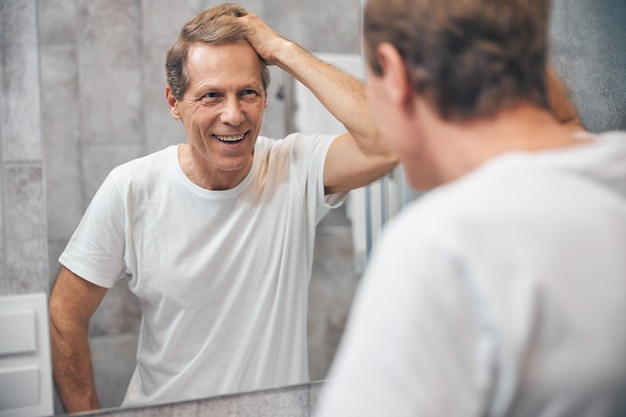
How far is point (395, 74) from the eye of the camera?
65cm

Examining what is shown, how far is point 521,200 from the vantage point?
0.54m

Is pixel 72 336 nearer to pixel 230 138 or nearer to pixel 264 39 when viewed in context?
pixel 230 138

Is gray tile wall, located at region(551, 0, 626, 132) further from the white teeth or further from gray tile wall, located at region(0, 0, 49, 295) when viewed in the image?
gray tile wall, located at region(0, 0, 49, 295)

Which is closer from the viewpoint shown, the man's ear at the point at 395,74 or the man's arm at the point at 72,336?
the man's ear at the point at 395,74

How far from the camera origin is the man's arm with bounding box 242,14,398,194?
1.21m

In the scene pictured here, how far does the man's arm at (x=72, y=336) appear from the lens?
112 cm

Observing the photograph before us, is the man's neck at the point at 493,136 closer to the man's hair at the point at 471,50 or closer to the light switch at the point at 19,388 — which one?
the man's hair at the point at 471,50

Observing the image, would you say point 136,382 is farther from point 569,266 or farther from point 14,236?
point 569,266

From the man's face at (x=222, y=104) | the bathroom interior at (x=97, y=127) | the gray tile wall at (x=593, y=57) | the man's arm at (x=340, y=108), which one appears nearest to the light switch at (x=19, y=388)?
the bathroom interior at (x=97, y=127)

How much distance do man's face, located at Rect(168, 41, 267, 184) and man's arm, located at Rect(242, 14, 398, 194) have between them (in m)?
0.04

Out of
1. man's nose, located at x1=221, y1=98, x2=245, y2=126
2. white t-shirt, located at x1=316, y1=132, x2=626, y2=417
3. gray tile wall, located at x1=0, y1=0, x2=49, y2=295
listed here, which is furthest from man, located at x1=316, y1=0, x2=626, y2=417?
gray tile wall, located at x1=0, y1=0, x2=49, y2=295

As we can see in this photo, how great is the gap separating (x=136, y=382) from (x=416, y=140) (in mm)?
732

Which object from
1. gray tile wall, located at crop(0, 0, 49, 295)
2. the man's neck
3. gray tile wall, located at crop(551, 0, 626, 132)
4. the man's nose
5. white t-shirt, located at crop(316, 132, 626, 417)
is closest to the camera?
white t-shirt, located at crop(316, 132, 626, 417)

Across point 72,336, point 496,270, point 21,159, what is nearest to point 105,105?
point 21,159
